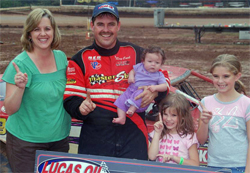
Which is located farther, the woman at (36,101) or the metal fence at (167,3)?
the metal fence at (167,3)

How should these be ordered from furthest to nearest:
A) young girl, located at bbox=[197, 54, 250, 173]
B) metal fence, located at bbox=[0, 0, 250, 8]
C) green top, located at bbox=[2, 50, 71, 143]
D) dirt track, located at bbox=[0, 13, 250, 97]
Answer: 1. metal fence, located at bbox=[0, 0, 250, 8]
2. dirt track, located at bbox=[0, 13, 250, 97]
3. green top, located at bbox=[2, 50, 71, 143]
4. young girl, located at bbox=[197, 54, 250, 173]

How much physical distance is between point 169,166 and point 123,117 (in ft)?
1.80

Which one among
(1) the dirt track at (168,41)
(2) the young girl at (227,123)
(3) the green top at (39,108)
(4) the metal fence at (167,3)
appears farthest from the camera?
(4) the metal fence at (167,3)

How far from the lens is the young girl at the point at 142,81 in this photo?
8.74ft

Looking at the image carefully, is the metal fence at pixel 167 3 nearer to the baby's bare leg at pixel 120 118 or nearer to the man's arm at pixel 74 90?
the man's arm at pixel 74 90

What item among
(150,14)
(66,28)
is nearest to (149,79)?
(66,28)

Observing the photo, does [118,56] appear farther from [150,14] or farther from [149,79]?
[150,14]

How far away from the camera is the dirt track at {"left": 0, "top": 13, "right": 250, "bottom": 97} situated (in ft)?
41.1

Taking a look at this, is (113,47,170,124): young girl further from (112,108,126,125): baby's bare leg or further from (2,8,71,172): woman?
(2,8,71,172): woman

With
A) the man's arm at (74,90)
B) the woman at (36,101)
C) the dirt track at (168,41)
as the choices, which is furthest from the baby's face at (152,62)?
the dirt track at (168,41)

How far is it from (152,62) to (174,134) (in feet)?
1.85

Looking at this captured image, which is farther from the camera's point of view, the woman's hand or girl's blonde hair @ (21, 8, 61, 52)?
girl's blonde hair @ (21, 8, 61, 52)

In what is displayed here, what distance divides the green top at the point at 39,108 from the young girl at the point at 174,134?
75 cm

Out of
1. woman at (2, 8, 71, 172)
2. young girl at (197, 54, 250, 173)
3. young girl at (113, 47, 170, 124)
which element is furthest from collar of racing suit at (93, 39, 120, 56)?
young girl at (197, 54, 250, 173)
